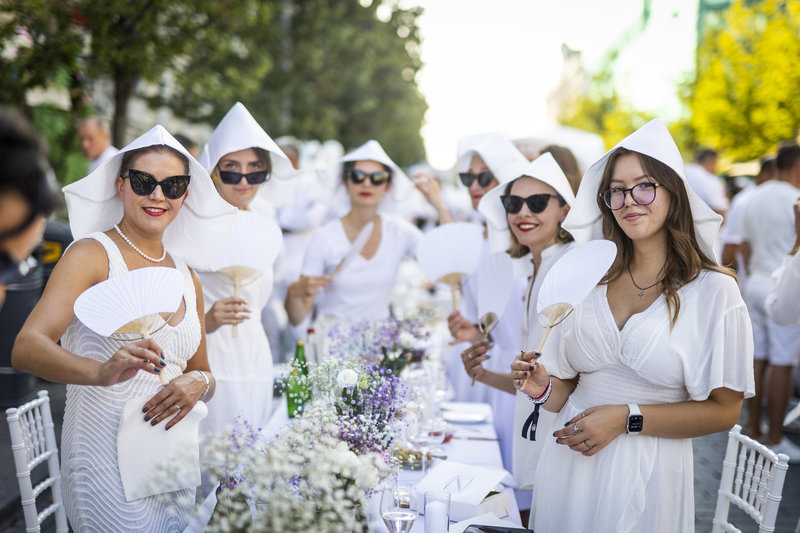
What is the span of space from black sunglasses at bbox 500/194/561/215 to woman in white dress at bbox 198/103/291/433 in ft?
3.87

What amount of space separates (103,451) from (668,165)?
217 centimetres

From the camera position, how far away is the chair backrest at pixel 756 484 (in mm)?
2234

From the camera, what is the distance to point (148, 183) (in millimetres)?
2391

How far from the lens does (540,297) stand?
2.23 m

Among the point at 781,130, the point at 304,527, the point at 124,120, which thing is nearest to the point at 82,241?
the point at 304,527

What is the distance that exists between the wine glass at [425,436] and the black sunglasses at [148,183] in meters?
1.41

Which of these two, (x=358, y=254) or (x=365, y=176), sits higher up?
(x=365, y=176)

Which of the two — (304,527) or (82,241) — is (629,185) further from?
(82,241)

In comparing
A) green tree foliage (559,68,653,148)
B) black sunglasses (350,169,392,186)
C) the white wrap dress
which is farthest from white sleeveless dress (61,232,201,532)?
green tree foliage (559,68,653,148)

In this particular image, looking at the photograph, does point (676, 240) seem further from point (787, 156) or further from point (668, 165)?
point (787, 156)

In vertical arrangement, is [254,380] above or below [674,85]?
below

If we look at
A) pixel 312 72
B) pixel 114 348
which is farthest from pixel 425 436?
pixel 312 72

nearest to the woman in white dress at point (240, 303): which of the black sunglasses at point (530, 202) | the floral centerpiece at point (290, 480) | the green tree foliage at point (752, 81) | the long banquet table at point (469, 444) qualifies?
the long banquet table at point (469, 444)

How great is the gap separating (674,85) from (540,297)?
73.6 ft
